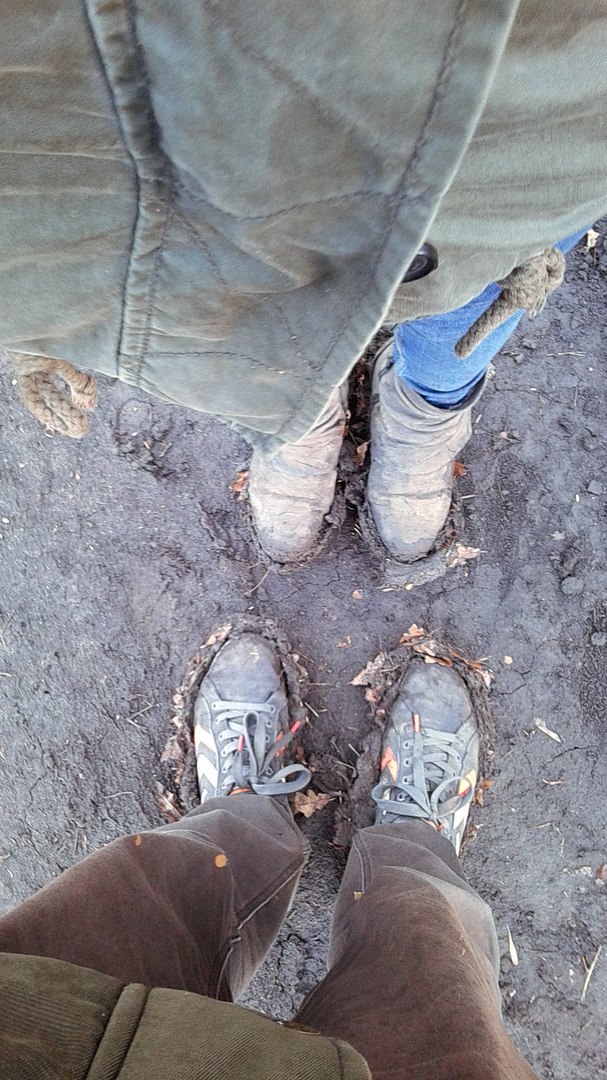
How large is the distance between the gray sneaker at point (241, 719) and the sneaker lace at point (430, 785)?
222 mm

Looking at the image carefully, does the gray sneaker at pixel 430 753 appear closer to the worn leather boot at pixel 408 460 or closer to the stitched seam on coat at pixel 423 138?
the worn leather boot at pixel 408 460

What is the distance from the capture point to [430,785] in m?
1.63

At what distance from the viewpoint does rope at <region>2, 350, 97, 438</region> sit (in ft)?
2.25

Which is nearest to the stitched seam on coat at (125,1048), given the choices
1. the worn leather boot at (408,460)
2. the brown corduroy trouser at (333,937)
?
the brown corduroy trouser at (333,937)

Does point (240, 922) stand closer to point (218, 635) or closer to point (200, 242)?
point (218, 635)

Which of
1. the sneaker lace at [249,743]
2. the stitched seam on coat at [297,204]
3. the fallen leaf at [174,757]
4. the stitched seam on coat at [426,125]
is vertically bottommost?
the fallen leaf at [174,757]

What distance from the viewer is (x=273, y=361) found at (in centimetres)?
66

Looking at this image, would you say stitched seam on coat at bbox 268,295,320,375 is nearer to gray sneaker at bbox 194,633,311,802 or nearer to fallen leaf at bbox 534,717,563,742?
gray sneaker at bbox 194,633,311,802

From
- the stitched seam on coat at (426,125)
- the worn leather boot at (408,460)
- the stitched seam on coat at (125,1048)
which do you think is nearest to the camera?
the stitched seam on coat at (426,125)

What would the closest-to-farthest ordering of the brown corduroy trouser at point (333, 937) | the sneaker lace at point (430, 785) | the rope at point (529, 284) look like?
the rope at point (529, 284) < the brown corduroy trouser at point (333, 937) < the sneaker lace at point (430, 785)

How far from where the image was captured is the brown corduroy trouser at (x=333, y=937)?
2.72 ft

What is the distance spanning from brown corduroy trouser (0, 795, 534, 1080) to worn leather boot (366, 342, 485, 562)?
2.29 feet

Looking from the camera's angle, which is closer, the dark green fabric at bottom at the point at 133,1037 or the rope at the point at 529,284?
the dark green fabric at bottom at the point at 133,1037

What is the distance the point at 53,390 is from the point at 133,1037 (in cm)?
66
